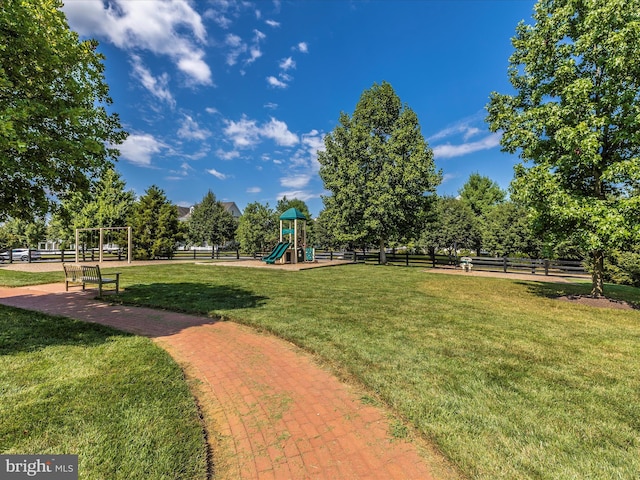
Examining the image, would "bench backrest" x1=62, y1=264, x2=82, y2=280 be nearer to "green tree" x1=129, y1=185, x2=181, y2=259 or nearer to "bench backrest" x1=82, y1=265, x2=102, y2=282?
"bench backrest" x1=82, y1=265, x2=102, y2=282

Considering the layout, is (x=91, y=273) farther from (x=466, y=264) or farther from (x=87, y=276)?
(x=466, y=264)

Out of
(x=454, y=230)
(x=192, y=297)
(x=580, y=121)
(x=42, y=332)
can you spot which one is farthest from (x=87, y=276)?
(x=454, y=230)

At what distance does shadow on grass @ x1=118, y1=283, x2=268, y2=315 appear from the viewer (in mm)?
8438

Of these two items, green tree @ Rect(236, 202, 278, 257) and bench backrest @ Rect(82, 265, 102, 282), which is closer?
bench backrest @ Rect(82, 265, 102, 282)

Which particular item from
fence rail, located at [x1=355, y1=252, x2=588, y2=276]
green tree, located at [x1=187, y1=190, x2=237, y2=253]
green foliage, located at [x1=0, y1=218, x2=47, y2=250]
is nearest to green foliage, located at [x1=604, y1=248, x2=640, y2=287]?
fence rail, located at [x1=355, y1=252, x2=588, y2=276]

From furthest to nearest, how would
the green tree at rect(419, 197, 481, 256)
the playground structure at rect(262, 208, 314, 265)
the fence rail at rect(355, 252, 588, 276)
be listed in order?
the green tree at rect(419, 197, 481, 256) → the playground structure at rect(262, 208, 314, 265) → the fence rail at rect(355, 252, 588, 276)

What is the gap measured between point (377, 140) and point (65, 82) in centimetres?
2228

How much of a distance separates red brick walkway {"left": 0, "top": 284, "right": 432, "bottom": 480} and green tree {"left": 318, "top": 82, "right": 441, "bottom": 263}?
19207 millimetres

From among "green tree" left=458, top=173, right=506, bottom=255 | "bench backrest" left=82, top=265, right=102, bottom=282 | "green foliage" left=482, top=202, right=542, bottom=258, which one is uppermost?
"green tree" left=458, top=173, right=506, bottom=255

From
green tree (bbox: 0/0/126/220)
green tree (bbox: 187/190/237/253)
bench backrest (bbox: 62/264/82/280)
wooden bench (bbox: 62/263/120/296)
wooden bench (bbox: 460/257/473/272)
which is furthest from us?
green tree (bbox: 187/190/237/253)

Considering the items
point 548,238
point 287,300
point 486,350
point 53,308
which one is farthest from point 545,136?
point 53,308

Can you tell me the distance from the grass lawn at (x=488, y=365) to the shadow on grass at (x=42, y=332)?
7.12 feet

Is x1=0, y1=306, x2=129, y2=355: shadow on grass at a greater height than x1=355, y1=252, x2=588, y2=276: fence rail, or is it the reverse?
x1=355, y1=252, x2=588, y2=276: fence rail

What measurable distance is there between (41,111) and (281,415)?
Answer: 683 centimetres
